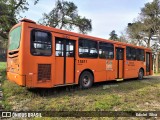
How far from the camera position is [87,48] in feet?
34.6

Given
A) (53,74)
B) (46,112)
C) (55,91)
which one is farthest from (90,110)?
(55,91)

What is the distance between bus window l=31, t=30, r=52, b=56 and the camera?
8000 mm

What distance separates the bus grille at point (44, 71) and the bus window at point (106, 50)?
4.00 meters

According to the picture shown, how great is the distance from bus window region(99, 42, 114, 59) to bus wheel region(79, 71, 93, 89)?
1.47 metres

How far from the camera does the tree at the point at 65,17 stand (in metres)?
31.1

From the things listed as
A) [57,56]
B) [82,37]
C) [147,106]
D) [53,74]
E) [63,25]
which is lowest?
[147,106]

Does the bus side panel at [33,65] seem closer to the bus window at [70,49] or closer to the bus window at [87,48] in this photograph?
the bus window at [70,49]

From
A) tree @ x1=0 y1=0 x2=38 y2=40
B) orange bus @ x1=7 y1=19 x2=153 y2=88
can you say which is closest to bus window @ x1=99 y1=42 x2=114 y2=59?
orange bus @ x1=7 y1=19 x2=153 y2=88

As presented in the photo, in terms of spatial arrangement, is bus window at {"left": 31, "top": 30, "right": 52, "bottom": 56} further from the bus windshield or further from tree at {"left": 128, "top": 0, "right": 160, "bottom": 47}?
tree at {"left": 128, "top": 0, "right": 160, "bottom": 47}

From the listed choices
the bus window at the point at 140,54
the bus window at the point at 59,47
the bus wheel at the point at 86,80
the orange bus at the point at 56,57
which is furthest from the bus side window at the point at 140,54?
the bus window at the point at 59,47

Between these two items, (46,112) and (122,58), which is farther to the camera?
(122,58)

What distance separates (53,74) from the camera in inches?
340

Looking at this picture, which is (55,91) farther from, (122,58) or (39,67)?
(122,58)

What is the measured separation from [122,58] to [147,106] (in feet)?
22.2
